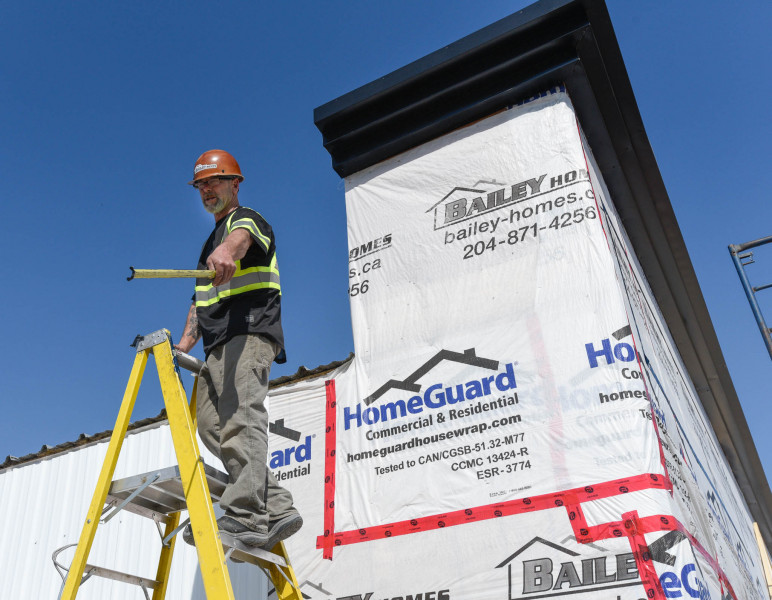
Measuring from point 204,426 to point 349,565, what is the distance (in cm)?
171

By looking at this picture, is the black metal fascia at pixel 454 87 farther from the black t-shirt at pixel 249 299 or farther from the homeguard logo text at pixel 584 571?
the homeguard logo text at pixel 584 571

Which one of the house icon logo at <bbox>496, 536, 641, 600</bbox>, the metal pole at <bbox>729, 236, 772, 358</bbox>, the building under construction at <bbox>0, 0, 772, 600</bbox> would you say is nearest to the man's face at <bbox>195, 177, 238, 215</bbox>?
the building under construction at <bbox>0, 0, 772, 600</bbox>

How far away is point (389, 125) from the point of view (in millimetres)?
6160

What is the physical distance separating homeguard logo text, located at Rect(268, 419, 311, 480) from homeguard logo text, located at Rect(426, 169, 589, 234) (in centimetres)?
198

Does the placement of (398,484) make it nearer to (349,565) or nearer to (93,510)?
(349,565)

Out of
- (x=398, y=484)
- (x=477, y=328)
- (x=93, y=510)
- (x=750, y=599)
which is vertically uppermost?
(x=477, y=328)

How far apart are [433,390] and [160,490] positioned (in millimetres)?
2142

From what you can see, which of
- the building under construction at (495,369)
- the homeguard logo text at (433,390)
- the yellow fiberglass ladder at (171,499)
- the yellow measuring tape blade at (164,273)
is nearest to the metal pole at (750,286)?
the building under construction at (495,369)

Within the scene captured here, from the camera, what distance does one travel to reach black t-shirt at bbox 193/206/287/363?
3549 millimetres

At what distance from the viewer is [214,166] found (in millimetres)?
3873

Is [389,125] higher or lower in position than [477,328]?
higher

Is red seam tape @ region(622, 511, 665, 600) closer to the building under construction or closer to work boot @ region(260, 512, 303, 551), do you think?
the building under construction

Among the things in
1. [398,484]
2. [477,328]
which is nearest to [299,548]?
[398,484]

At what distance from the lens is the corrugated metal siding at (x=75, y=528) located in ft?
22.9
